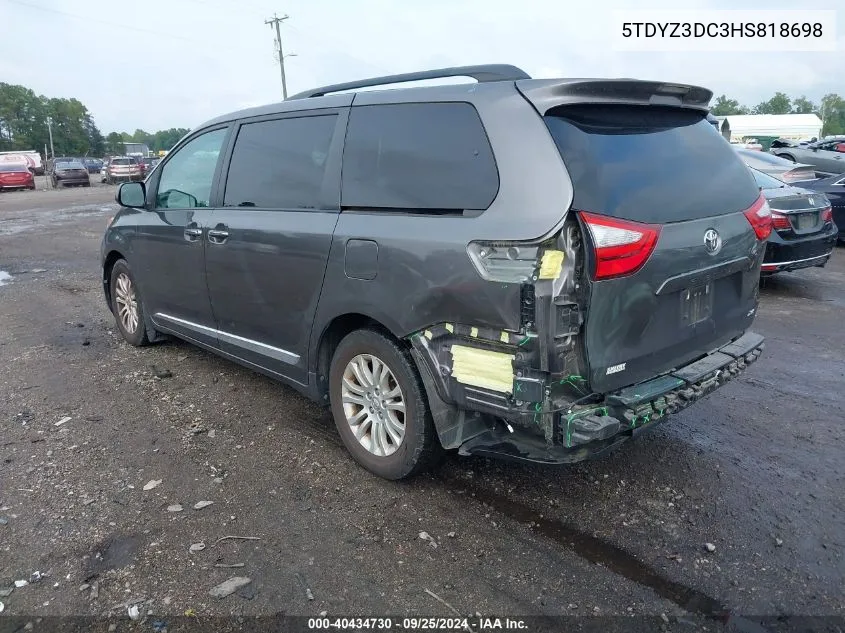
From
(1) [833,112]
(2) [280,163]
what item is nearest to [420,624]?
(2) [280,163]

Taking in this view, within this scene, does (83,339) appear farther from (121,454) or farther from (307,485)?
(307,485)

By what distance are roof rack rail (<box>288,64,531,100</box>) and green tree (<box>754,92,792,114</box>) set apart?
130 meters

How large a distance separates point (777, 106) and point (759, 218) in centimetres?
13374

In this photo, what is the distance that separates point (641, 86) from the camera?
3.05 metres

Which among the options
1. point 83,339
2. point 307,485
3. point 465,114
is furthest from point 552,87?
point 83,339

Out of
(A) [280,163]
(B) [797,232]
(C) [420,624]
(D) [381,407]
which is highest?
(A) [280,163]

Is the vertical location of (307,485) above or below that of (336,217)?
below

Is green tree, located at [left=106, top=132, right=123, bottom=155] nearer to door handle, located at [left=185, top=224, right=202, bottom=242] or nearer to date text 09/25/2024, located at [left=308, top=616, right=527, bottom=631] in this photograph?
door handle, located at [left=185, top=224, right=202, bottom=242]

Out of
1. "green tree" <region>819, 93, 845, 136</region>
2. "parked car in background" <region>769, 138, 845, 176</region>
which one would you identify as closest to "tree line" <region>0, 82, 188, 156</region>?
"parked car in background" <region>769, 138, 845, 176</region>

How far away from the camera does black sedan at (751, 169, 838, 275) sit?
7.35 metres

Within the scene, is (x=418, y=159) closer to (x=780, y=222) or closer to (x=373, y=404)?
(x=373, y=404)

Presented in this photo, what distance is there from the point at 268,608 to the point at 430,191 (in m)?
1.93

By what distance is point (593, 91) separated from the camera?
113 inches

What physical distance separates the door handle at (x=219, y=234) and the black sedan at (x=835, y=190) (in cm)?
921
